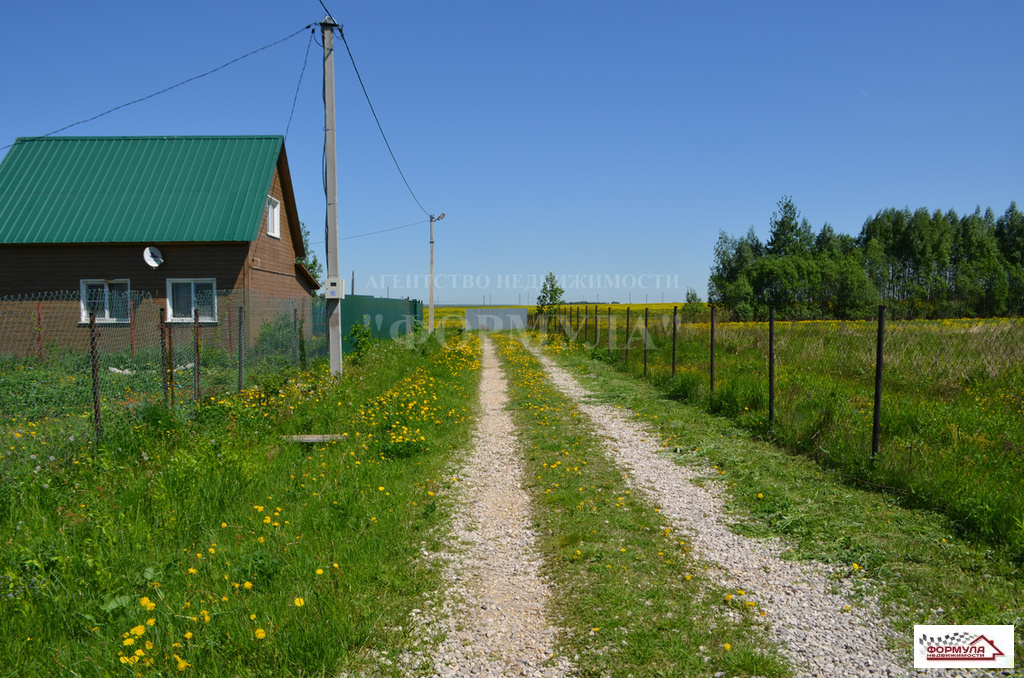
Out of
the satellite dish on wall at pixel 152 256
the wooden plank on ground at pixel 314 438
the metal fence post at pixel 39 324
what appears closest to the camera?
the wooden plank on ground at pixel 314 438

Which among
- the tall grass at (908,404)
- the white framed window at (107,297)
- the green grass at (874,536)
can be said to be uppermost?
the white framed window at (107,297)

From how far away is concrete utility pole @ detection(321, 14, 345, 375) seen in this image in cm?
1130

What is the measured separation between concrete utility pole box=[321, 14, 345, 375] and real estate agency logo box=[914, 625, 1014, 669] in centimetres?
1028

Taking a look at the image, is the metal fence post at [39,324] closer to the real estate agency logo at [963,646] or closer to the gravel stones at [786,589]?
the gravel stones at [786,589]

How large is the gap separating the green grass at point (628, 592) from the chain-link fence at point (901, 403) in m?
2.57

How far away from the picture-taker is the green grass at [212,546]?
3.07 m

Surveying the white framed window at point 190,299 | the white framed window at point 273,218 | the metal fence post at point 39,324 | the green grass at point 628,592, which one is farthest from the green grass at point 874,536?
the metal fence post at point 39,324

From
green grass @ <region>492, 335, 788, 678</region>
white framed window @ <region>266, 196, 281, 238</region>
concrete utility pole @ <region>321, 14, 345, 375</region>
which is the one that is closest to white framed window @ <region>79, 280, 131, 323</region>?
white framed window @ <region>266, 196, 281, 238</region>

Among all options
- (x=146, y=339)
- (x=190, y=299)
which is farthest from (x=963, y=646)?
(x=190, y=299)

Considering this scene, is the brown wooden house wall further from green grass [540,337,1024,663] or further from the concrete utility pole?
green grass [540,337,1024,663]

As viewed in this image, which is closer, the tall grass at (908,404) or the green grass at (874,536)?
the green grass at (874,536)

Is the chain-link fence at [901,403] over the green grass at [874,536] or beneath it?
over

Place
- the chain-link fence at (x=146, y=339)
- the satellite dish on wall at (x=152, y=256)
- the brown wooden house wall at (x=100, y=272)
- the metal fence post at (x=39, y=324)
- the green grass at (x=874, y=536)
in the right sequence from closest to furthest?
the green grass at (x=874, y=536)
the chain-link fence at (x=146, y=339)
the metal fence post at (x=39, y=324)
the satellite dish on wall at (x=152, y=256)
the brown wooden house wall at (x=100, y=272)

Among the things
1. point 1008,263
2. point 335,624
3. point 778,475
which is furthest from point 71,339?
point 1008,263
